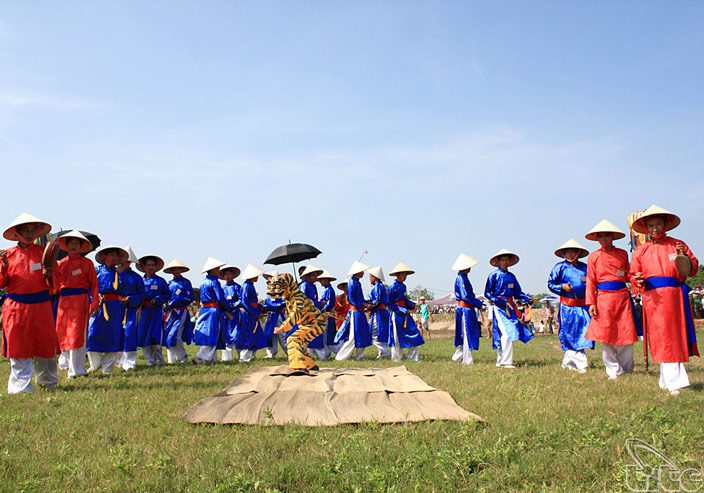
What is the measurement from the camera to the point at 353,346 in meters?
12.7

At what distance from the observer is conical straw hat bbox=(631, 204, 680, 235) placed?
24.2ft

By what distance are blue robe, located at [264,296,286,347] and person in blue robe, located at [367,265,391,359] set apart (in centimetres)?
218

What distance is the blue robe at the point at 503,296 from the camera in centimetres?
1032

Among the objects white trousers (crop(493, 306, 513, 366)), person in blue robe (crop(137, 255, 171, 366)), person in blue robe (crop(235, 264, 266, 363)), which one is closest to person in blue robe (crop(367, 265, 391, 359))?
person in blue robe (crop(235, 264, 266, 363))

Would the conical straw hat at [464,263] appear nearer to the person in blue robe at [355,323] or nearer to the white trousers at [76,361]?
the person in blue robe at [355,323]

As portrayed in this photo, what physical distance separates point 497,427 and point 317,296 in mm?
9679

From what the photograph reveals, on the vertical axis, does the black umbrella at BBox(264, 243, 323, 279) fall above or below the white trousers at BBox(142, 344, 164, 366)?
above

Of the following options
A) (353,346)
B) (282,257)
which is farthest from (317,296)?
(282,257)

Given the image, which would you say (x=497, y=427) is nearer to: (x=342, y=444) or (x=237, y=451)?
(x=342, y=444)

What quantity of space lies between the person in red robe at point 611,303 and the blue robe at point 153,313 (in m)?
8.30

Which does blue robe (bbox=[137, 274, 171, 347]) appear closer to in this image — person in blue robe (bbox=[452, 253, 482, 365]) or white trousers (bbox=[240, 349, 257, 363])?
white trousers (bbox=[240, 349, 257, 363])

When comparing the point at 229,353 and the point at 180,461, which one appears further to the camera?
the point at 229,353

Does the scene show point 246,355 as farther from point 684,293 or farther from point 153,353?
point 684,293
